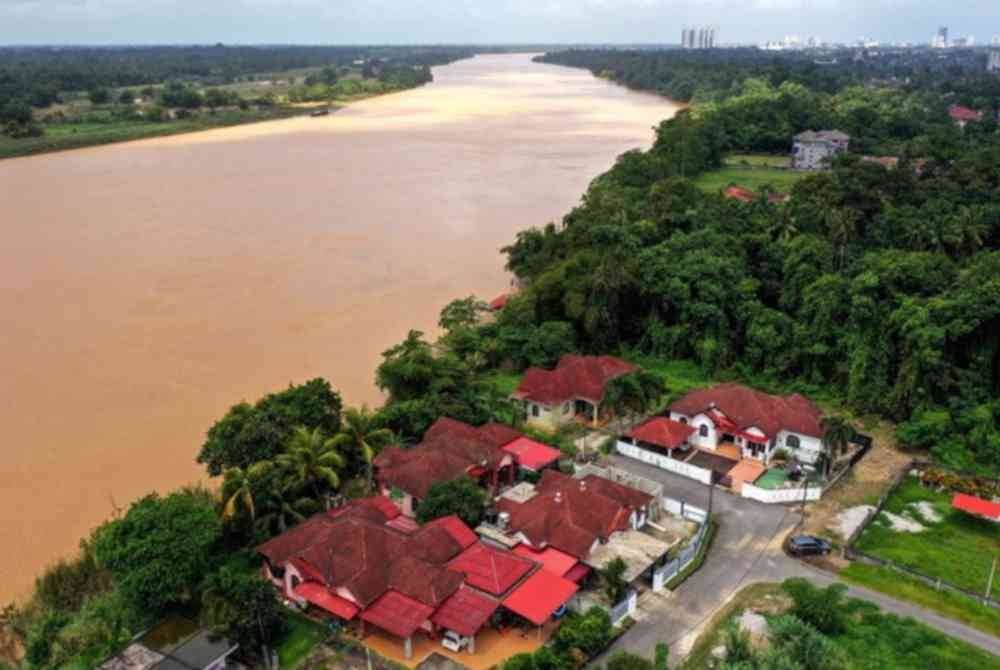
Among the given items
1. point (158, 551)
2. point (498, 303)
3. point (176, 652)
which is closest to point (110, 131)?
point (498, 303)

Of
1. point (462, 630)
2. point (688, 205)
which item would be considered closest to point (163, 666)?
point (462, 630)

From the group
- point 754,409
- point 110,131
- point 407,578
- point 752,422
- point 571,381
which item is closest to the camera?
point 407,578

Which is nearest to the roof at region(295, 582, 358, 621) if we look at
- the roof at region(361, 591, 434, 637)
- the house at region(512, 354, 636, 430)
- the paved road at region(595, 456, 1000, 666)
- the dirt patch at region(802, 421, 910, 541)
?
the roof at region(361, 591, 434, 637)

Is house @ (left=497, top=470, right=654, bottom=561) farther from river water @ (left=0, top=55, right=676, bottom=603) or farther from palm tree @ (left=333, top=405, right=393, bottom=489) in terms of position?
river water @ (left=0, top=55, right=676, bottom=603)

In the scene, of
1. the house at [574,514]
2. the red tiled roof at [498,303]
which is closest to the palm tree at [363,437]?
the house at [574,514]

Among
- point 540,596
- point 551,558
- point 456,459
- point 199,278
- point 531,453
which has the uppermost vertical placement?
point 456,459

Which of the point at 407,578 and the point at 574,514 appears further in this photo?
the point at 574,514

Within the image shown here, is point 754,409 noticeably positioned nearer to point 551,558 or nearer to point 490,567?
point 551,558

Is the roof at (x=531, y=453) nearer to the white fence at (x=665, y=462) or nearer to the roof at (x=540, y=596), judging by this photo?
the white fence at (x=665, y=462)
